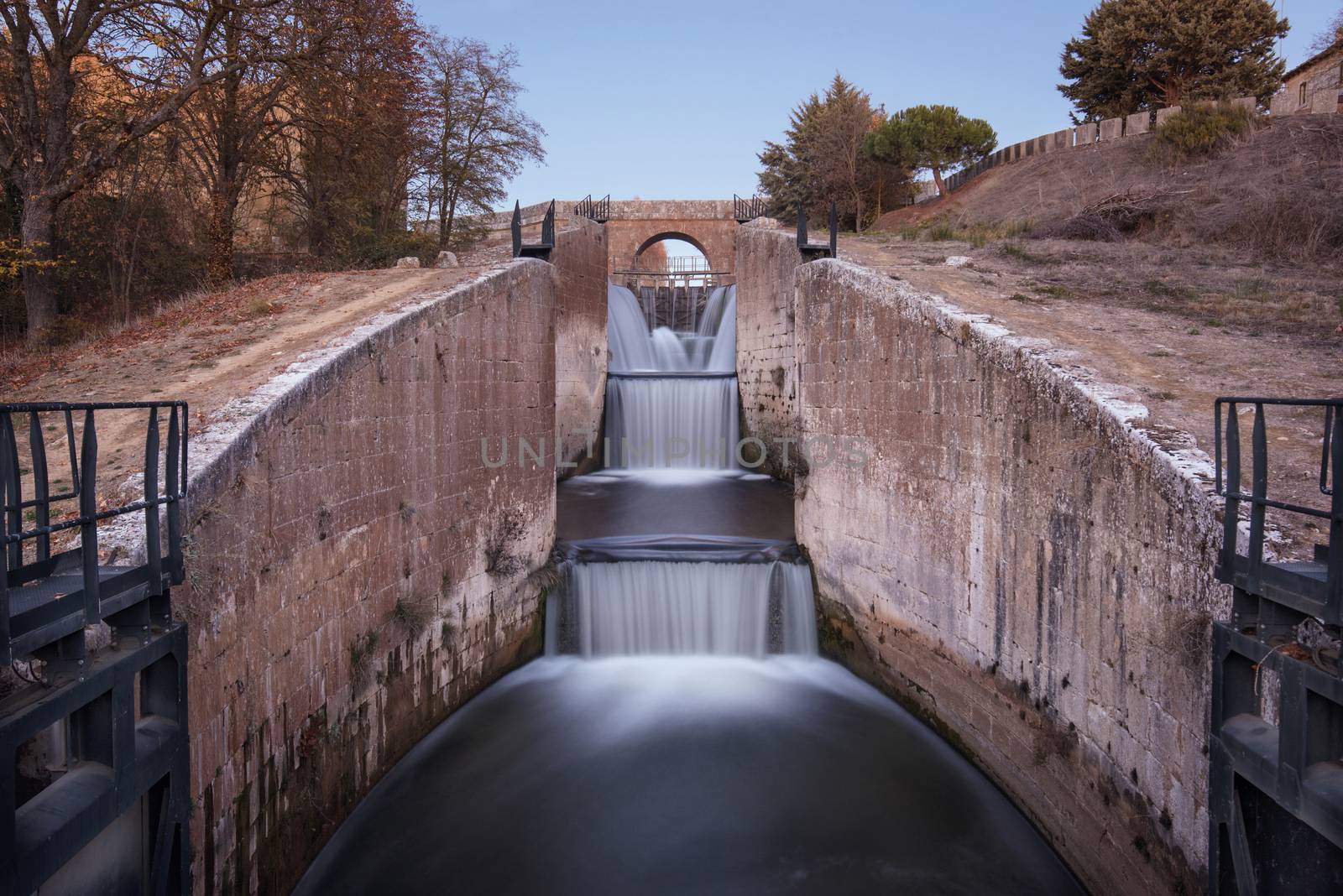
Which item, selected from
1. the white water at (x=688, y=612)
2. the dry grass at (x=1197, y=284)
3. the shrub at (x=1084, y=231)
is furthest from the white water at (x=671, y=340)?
the white water at (x=688, y=612)

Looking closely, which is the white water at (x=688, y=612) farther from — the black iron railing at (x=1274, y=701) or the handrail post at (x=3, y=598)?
the handrail post at (x=3, y=598)

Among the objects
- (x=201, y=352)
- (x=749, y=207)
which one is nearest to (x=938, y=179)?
(x=749, y=207)

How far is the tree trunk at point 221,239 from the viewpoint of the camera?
13086 millimetres

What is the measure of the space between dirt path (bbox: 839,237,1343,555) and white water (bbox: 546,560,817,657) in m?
3.56

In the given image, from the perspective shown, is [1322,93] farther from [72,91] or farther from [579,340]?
[72,91]

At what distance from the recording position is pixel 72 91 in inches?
423

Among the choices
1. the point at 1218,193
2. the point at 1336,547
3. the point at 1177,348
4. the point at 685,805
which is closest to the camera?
the point at 1336,547

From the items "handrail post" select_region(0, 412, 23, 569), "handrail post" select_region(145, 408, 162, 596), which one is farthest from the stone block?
"handrail post" select_region(0, 412, 23, 569)

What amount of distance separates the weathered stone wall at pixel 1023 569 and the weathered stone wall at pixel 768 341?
16.1ft

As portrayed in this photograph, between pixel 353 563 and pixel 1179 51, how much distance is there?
89.0ft

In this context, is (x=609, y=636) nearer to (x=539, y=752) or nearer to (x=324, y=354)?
(x=539, y=752)

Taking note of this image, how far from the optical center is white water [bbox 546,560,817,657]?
887 cm

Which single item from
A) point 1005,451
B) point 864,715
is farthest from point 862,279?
point 864,715

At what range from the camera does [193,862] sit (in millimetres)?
4004
